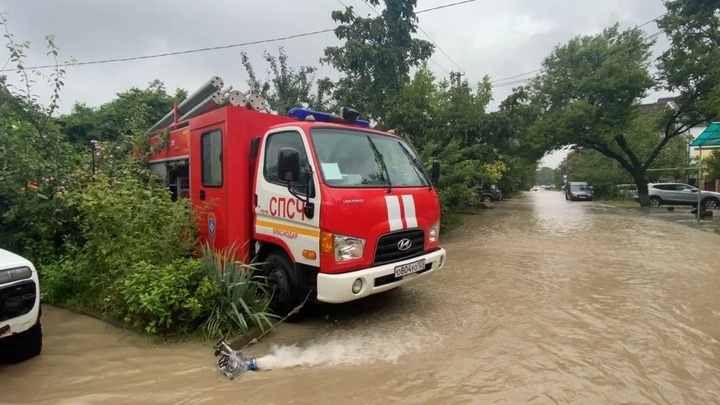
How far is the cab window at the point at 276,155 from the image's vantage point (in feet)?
13.9

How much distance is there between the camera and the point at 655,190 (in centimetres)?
2556

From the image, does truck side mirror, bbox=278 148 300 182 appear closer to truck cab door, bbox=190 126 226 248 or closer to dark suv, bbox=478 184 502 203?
truck cab door, bbox=190 126 226 248

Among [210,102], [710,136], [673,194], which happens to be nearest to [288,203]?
[210,102]

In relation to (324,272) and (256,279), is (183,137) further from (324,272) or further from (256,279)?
(324,272)

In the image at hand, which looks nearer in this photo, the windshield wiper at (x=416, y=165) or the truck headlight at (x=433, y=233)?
the truck headlight at (x=433, y=233)

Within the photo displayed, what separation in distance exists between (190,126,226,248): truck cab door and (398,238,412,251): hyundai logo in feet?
6.80

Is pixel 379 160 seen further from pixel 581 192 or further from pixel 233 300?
pixel 581 192

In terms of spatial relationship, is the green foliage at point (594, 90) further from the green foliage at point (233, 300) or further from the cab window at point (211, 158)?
the green foliage at point (233, 300)

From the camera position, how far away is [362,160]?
4641 mm

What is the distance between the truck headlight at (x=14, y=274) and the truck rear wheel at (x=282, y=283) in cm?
214

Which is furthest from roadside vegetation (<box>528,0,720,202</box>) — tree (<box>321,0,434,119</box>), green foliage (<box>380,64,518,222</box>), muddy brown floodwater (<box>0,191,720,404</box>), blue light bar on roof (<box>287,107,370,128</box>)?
blue light bar on roof (<box>287,107,370,128</box>)

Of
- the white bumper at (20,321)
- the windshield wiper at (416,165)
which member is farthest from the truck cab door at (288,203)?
the white bumper at (20,321)

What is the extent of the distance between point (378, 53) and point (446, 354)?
15.5m

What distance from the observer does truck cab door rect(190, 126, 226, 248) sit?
4930mm
